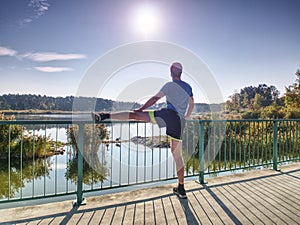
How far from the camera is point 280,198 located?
2.76m

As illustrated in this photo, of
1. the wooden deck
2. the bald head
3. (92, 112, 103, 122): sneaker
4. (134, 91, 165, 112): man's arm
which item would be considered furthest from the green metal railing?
the bald head

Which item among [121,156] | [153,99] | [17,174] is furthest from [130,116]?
[17,174]

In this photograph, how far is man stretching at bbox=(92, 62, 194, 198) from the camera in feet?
8.81

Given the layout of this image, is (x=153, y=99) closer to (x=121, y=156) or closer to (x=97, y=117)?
(x=97, y=117)

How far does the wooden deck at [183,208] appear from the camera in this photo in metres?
2.20

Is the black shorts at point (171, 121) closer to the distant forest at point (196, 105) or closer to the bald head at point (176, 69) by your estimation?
the distant forest at point (196, 105)

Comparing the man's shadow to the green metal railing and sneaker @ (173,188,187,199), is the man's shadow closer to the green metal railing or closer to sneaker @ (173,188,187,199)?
sneaker @ (173,188,187,199)

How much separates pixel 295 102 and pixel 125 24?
13913 millimetres

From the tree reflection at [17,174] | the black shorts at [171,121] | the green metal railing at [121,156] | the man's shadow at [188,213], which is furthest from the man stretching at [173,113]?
the tree reflection at [17,174]

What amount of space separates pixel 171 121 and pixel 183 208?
956mm

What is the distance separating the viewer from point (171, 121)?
2678mm

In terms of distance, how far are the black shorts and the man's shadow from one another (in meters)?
0.73

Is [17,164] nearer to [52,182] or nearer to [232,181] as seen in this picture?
[52,182]

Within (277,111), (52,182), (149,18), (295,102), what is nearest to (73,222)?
(52,182)
